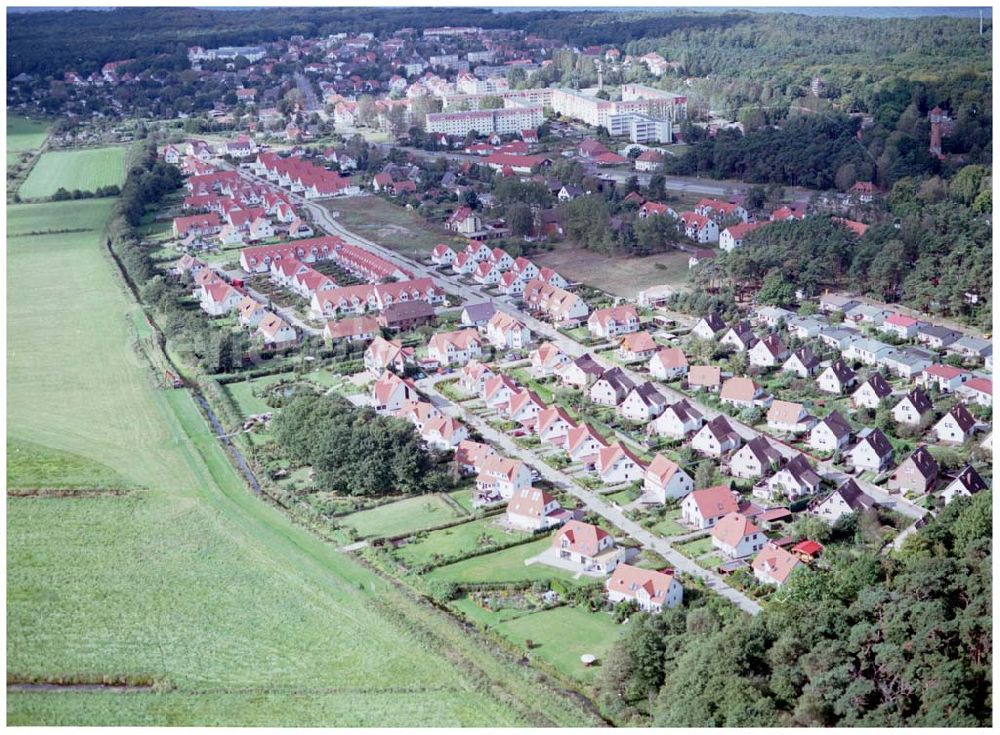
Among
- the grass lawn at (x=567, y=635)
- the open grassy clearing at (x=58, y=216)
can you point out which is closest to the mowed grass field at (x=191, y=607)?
the grass lawn at (x=567, y=635)

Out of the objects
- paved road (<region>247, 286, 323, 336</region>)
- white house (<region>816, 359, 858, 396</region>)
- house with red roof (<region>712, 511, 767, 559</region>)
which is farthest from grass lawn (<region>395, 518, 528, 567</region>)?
paved road (<region>247, 286, 323, 336</region>)

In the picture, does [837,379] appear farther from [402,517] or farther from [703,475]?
[402,517]

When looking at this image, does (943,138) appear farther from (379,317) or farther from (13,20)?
(13,20)

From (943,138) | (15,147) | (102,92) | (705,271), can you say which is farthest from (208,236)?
(102,92)

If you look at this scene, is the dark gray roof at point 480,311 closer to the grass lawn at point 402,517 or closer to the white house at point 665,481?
the grass lawn at point 402,517

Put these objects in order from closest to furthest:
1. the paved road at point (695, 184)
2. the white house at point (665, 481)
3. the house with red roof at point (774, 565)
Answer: the house with red roof at point (774, 565) < the white house at point (665, 481) < the paved road at point (695, 184)

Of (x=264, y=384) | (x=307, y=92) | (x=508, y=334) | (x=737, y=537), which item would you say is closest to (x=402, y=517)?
(x=737, y=537)

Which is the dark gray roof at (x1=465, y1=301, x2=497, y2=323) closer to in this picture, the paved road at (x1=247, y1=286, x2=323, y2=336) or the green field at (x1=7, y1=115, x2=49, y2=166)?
Answer: the paved road at (x1=247, y1=286, x2=323, y2=336)
